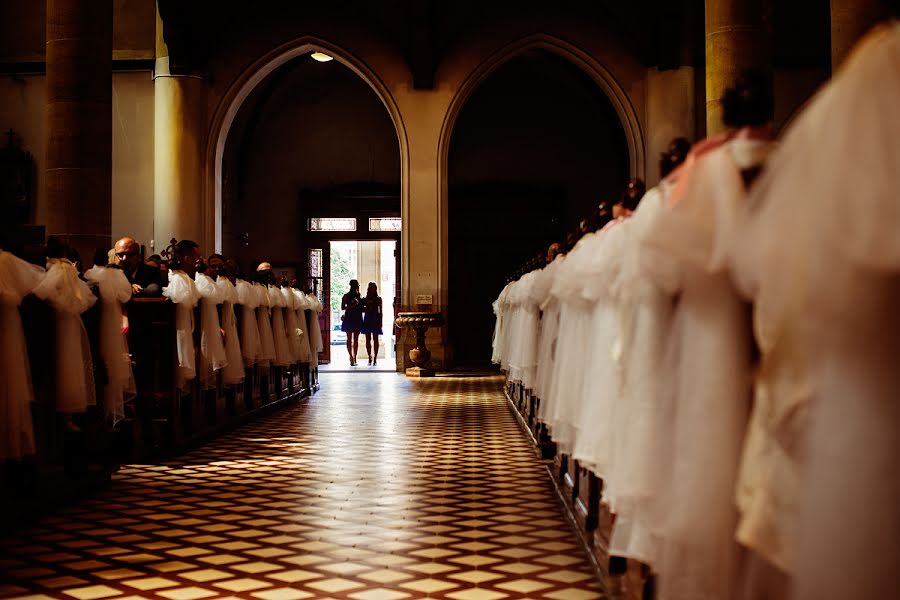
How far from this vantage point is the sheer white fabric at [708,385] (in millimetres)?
2070

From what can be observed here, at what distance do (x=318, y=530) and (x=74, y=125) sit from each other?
5520 millimetres

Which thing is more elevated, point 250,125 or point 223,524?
point 250,125

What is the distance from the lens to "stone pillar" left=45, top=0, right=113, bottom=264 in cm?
839

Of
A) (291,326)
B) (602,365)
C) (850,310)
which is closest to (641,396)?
(602,365)

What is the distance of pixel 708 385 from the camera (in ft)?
6.98

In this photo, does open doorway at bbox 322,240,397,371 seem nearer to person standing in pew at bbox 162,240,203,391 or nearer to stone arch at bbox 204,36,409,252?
stone arch at bbox 204,36,409,252

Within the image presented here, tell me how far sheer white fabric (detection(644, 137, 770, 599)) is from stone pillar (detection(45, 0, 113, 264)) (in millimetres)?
7137

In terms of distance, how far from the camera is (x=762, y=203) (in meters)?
1.74

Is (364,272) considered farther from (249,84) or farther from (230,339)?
(230,339)

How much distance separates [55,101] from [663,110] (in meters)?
9.09

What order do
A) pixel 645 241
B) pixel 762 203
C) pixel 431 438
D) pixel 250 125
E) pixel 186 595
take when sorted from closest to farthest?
pixel 762 203, pixel 645 241, pixel 186 595, pixel 431 438, pixel 250 125

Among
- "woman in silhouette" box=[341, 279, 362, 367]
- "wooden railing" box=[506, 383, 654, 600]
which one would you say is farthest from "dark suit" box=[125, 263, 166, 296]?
"woman in silhouette" box=[341, 279, 362, 367]

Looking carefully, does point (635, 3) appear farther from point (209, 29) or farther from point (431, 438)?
point (431, 438)

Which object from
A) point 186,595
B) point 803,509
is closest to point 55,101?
point 186,595
